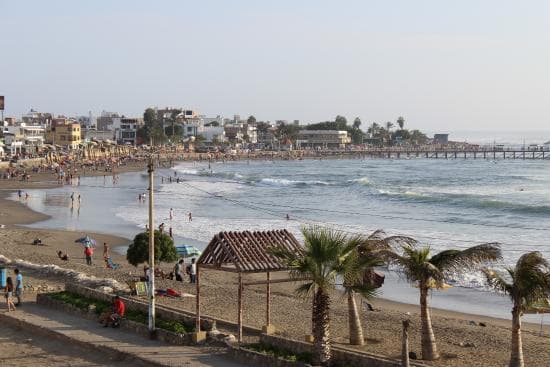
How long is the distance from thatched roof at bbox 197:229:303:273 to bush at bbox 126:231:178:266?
9413 mm

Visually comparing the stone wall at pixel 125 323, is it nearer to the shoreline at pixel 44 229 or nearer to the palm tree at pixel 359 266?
the palm tree at pixel 359 266

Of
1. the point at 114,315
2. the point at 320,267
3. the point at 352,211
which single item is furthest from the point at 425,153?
the point at 320,267

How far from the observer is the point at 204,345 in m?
15.4

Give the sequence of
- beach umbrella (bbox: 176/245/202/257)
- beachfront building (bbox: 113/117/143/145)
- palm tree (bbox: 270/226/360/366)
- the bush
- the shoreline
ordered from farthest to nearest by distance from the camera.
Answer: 1. beachfront building (bbox: 113/117/143/145)
2. beach umbrella (bbox: 176/245/202/257)
3. the bush
4. the shoreline
5. palm tree (bbox: 270/226/360/366)

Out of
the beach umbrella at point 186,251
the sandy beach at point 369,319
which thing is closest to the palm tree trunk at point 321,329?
the sandy beach at point 369,319

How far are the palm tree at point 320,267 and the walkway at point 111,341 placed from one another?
1676mm

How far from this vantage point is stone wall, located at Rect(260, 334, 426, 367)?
510 inches

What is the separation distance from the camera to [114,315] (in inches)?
673

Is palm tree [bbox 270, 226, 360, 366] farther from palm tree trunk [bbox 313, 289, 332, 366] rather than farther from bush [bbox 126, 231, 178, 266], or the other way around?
bush [bbox 126, 231, 178, 266]

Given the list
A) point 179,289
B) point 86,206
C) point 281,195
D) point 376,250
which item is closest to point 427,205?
point 281,195

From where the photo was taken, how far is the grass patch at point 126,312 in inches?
643

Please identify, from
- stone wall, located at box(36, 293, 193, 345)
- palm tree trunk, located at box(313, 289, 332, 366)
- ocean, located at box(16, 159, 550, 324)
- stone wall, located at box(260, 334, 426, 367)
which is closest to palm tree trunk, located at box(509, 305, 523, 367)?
stone wall, located at box(260, 334, 426, 367)

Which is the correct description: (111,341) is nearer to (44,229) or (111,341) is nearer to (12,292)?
(12,292)

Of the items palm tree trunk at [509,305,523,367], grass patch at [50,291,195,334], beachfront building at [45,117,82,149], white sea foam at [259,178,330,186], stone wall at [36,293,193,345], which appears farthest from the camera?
beachfront building at [45,117,82,149]
